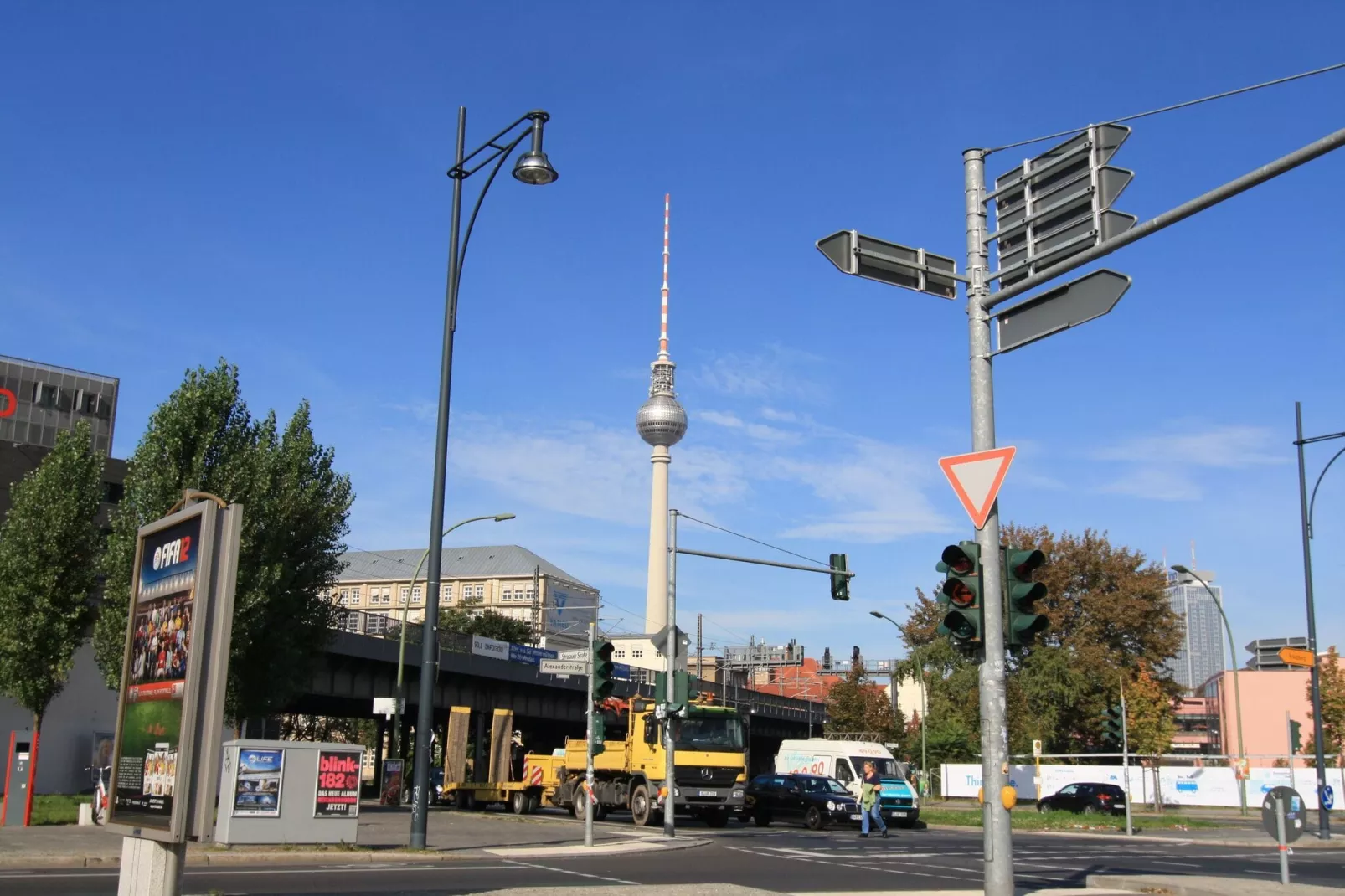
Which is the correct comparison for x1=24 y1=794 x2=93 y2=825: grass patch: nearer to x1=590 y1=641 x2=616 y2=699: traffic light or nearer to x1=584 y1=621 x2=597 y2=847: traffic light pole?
x1=584 y1=621 x2=597 y2=847: traffic light pole

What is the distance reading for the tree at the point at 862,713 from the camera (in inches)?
2584

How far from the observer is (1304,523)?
32.2 metres

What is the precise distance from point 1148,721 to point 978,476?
152 ft

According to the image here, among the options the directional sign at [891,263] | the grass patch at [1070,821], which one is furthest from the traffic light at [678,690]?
the grass patch at [1070,821]

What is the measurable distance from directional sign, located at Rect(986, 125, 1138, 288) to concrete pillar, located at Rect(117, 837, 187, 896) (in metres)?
8.43

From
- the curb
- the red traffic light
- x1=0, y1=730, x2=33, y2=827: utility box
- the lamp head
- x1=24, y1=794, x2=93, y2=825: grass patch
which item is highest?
the lamp head

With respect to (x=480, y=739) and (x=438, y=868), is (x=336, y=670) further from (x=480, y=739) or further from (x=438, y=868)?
(x=438, y=868)

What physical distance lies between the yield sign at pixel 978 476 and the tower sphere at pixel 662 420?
126 m

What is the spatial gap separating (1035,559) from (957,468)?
3.46 feet

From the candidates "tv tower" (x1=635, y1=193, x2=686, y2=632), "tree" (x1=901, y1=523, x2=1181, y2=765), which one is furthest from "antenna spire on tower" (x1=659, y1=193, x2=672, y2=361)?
"tree" (x1=901, y1=523, x2=1181, y2=765)

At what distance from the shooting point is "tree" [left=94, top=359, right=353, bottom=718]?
3050cm

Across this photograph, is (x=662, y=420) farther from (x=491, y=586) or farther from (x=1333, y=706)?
(x=1333, y=706)

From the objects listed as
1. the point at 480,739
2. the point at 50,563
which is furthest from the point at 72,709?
the point at 480,739

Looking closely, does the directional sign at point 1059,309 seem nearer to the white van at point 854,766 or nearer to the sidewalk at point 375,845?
the sidewalk at point 375,845
